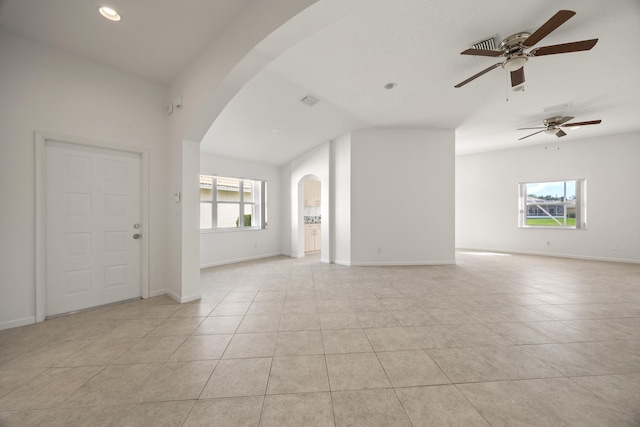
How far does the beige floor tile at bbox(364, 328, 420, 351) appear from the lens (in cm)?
211

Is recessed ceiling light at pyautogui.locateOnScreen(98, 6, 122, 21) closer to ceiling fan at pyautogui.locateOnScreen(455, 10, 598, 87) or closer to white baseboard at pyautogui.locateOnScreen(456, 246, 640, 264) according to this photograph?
ceiling fan at pyautogui.locateOnScreen(455, 10, 598, 87)

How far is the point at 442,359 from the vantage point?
1.93 m

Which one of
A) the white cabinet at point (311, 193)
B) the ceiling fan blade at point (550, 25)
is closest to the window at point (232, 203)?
the white cabinet at point (311, 193)

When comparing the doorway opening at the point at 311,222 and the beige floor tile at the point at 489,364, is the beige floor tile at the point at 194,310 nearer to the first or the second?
the beige floor tile at the point at 489,364

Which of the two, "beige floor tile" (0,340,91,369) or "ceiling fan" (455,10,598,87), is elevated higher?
"ceiling fan" (455,10,598,87)

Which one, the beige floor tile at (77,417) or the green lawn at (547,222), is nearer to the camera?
the beige floor tile at (77,417)

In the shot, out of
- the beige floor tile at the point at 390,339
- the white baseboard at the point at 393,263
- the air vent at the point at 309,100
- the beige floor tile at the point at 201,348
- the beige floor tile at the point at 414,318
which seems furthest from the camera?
the white baseboard at the point at 393,263

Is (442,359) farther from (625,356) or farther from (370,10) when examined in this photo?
(370,10)

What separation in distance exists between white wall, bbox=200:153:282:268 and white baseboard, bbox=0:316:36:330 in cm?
274

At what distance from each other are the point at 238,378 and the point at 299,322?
3.12ft

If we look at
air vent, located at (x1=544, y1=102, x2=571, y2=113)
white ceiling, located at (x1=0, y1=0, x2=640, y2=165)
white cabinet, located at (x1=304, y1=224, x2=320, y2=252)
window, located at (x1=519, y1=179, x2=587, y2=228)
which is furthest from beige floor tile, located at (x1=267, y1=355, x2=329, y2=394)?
window, located at (x1=519, y1=179, x2=587, y2=228)

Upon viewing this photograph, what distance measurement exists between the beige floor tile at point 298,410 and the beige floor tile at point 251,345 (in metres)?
0.52

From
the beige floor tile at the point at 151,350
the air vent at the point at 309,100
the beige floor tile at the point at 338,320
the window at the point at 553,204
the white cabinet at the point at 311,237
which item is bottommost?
the beige floor tile at the point at 151,350

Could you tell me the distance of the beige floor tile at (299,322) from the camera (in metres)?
2.46
